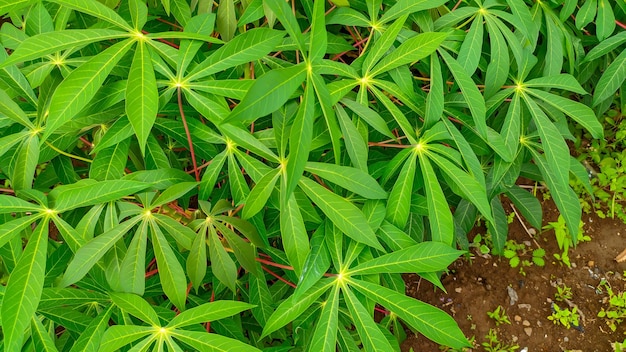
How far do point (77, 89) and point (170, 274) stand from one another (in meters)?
0.40

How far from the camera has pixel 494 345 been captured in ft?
6.97

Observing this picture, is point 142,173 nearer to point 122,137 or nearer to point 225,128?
point 122,137

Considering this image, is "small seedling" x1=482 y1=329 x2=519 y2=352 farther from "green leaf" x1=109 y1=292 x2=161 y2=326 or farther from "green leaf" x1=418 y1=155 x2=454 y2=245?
"green leaf" x1=109 y1=292 x2=161 y2=326

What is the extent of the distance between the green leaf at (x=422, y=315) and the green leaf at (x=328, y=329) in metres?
0.06

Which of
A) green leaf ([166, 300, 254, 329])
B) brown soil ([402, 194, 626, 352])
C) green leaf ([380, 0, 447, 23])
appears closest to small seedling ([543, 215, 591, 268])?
brown soil ([402, 194, 626, 352])

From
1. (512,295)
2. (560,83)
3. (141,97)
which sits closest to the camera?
(141,97)

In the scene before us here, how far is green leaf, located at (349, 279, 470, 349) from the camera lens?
1.06 m

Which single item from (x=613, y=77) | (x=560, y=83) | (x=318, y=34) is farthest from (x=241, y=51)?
(x=613, y=77)

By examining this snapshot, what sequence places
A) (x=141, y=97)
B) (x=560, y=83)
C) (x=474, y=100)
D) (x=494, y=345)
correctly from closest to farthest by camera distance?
(x=141, y=97) < (x=474, y=100) < (x=560, y=83) < (x=494, y=345)

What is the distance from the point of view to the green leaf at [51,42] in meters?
0.89

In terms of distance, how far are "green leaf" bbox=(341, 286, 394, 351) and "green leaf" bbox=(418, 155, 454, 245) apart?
0.73 feet

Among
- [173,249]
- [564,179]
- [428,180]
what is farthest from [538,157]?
[173,249]

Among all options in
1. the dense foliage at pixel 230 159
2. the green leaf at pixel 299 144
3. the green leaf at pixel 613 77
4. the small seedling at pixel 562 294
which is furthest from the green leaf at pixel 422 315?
the small seedling at pixel 562 294

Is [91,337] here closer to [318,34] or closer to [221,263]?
[221,263]
